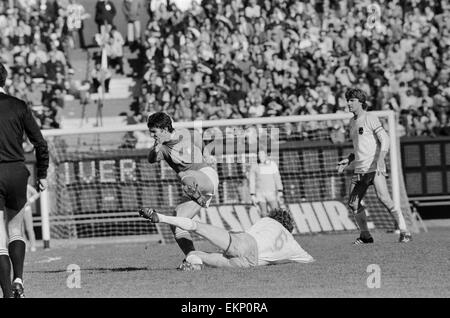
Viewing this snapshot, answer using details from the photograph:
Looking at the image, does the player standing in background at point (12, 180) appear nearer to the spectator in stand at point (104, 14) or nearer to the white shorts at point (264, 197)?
the white shorts at point (264, 197)

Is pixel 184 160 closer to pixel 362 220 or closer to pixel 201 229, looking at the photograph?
pixel 201 229

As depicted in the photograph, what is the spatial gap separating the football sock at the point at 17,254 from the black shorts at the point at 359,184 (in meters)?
7.94

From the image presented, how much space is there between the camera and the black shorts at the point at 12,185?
10.8m

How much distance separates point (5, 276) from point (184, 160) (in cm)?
409

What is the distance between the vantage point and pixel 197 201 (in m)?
13.1

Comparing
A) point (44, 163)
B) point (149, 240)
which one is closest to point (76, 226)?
point (149, 240)

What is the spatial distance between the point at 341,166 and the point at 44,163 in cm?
734

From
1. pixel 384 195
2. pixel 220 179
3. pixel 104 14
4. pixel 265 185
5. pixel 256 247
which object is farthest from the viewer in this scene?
pixel 104 14

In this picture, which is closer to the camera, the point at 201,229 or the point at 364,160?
the point at 201,229

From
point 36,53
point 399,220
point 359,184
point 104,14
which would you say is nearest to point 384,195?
point 359,184

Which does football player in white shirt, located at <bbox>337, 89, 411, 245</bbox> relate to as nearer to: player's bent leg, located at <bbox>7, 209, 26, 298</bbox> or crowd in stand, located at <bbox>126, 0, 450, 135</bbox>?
crowd in stand, located at <bbox>126, 0, 450, 135</bbox>

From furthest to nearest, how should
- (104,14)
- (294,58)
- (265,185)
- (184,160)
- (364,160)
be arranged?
(104,14) < (294,58) < (265,185) < (364,160) < (184,160)

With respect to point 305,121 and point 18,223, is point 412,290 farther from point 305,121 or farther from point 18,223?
point 305,121

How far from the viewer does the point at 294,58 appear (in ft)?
90.7
